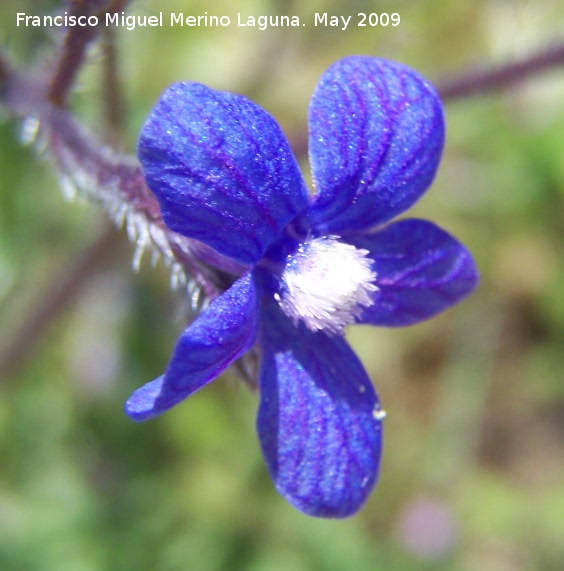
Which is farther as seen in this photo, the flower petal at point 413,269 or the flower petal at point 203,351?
the flower petal at point 413,269

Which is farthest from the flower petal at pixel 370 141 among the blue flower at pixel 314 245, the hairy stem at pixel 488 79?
the hairy stem at pixel 488 79

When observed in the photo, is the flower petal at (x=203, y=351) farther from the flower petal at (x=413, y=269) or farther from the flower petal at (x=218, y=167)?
the flower petal at (x=413, y=269)

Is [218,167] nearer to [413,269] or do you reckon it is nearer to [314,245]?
[314,245]

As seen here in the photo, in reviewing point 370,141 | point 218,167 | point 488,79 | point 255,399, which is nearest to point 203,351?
point 218,167

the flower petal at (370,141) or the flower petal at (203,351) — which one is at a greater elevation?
the flower petal at (370,141)

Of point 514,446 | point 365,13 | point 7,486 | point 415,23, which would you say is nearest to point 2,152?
point 7,486

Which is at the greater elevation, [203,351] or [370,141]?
[370,141]
